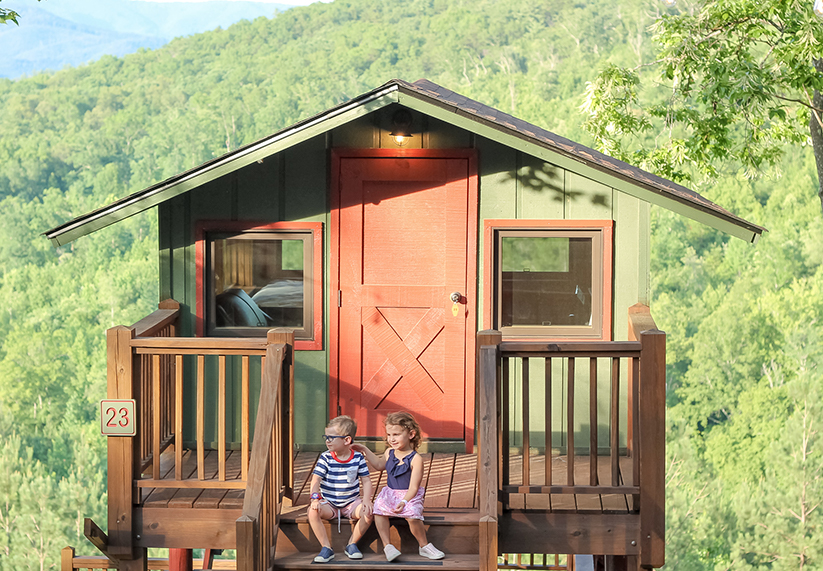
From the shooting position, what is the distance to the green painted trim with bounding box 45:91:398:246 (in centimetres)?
636

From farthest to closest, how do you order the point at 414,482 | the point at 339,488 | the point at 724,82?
the point at 724,82
the point at 339,488
the point at 414,482

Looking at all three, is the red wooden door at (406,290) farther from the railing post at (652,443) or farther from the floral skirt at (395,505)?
the railing post at (652,443)

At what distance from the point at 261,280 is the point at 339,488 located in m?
2.26

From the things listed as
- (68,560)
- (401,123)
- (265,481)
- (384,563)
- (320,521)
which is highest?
(401,123)

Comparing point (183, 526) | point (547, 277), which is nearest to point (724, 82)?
point (547, 277)

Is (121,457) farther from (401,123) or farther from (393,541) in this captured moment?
(401,123)

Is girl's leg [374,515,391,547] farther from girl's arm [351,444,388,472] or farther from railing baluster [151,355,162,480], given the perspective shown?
railing baluster [151,355,162,480]

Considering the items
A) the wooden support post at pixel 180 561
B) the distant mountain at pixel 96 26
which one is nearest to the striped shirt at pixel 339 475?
the wooden support post at pixel 180 561

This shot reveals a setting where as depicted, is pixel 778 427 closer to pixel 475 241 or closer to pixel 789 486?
pixel 789 486

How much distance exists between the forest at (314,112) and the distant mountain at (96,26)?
13.4 metres

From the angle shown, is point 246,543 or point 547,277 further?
point 547,277

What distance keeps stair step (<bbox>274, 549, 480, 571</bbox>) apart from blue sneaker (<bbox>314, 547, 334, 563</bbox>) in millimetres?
19

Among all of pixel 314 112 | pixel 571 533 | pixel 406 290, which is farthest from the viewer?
pixel 314 112

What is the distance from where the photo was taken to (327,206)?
24.0 ft
